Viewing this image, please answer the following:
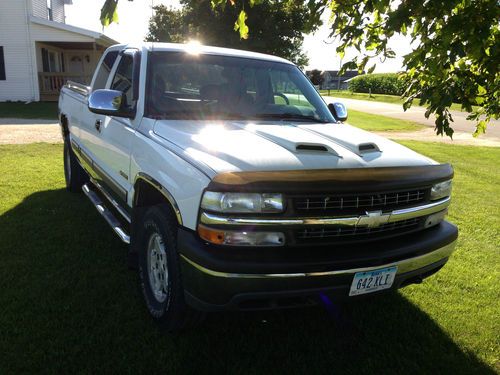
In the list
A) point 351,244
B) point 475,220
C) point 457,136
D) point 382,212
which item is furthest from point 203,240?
point 457,136

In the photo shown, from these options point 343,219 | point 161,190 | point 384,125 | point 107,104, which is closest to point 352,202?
point 343,219

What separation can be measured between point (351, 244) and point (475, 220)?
163 inches

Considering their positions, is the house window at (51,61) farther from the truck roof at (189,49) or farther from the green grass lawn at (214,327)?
the truck roof at (189,49)

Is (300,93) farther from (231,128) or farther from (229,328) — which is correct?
(229,328)

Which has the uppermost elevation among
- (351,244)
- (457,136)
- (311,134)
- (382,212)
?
(311,134)

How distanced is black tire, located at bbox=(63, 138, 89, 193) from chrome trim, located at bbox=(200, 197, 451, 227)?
13.9 feet

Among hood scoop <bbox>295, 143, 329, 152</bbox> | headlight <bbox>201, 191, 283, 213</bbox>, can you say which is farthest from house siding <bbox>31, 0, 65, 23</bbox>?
headlight <bbox>201, 191, 283, 213</bbox>

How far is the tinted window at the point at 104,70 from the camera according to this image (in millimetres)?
4730

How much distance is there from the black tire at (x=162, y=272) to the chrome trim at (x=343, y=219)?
1.40 ft

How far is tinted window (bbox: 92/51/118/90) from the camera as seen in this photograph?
4730 millimetres

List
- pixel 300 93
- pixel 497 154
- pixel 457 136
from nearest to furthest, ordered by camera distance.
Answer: pixel 300 93
pixel 497 154
pixel 457 136

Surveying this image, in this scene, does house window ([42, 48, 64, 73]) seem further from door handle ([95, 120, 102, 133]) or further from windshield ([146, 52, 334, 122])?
windshield ([146, 52, 334, 122])

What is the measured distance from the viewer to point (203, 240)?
2453mm

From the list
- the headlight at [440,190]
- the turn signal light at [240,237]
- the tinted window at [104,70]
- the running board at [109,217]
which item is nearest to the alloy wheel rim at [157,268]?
the running board at [109,217]
